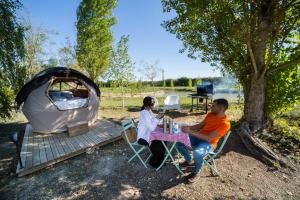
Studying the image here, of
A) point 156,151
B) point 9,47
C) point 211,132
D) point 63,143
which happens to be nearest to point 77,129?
point 63,143

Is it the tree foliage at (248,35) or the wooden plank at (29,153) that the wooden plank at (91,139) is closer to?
the wooden plank at (29,153)

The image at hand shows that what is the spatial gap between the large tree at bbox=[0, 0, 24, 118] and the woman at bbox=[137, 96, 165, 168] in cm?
442

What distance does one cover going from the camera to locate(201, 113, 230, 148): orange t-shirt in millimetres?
3584

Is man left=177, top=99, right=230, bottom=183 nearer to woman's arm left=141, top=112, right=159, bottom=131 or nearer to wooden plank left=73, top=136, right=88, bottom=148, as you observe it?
woman's arm left=141, top=112, right=159, bottom=131

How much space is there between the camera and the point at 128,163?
14.6 ft

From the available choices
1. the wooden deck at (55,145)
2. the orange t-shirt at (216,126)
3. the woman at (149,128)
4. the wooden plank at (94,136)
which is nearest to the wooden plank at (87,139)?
the wooden deck at (55,145)

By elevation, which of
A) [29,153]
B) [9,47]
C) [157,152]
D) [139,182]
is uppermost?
[9,47]

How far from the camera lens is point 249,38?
5.09m

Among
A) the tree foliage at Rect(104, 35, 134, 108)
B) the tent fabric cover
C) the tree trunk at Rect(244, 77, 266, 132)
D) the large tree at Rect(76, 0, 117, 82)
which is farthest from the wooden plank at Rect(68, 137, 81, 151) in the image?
the large tree at Rect(76, 0, 117, 82)

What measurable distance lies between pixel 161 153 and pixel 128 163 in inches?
34.1

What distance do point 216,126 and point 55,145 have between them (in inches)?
168

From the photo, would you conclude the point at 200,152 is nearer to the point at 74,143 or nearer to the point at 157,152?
the point at 157,152

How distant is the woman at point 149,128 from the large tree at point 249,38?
8.81 ft

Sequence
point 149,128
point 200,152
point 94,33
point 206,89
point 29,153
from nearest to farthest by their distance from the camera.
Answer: point 200,152
point 149,128
point 29,153
point 206,89
point 94,33
